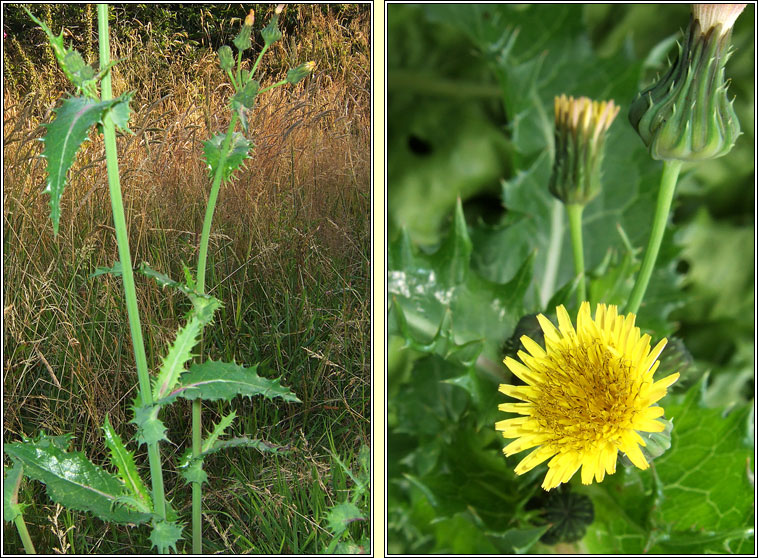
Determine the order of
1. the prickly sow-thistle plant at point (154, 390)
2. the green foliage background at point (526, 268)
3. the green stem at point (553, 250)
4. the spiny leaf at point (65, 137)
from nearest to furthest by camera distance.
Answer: the spiny leaf at point (65, 137) → the prickly sow-thistle plant at point (154, 390) → the green foliage background at point (526, 268) → the green stem at point (553, 250)

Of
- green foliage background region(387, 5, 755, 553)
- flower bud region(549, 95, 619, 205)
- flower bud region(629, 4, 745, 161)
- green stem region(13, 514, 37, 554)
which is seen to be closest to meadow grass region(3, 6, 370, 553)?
green stem region(13, 514, 37, 554)

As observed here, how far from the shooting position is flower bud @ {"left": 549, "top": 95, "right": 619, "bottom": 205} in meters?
0.76

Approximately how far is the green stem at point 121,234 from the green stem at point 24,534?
0.64ft

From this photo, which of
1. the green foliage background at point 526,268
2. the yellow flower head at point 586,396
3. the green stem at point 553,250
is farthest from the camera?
the green stem at point 553,250

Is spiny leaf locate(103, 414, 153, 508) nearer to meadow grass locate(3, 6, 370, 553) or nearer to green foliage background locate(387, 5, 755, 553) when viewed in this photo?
meadow grass locate(3, 6, 370, 553)

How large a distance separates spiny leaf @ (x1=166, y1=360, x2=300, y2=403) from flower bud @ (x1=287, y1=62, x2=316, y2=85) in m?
0.36

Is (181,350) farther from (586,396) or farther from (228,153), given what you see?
(586,396)

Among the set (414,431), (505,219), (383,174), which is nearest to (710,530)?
(414,431)

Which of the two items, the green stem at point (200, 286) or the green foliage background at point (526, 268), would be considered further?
the green foliage background at point (526, 268)

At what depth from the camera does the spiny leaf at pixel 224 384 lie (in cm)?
74

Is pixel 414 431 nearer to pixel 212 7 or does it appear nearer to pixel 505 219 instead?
pixel 505 219

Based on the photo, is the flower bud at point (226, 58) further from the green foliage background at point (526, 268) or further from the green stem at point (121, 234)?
the green foliage background at point (526, 268)

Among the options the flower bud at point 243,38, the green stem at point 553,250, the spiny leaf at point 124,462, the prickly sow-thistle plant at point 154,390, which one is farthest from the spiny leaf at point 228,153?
the green stem at point 553,250

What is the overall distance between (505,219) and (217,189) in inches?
22.8
